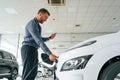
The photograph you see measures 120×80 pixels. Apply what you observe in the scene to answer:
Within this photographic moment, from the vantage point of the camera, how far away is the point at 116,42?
1.46m

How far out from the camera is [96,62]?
1406mm

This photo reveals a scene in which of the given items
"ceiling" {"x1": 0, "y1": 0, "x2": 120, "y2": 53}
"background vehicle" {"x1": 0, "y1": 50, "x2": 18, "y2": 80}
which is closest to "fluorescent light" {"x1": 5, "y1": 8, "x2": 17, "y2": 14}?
"ceiling" {"x1": 0, "y1": 0, "x2": 120, "y2": 53}

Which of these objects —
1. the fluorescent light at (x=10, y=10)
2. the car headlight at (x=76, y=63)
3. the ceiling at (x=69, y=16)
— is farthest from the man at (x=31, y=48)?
the fluorescent light at (x=10, y=10)

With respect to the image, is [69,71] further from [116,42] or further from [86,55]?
[116,42]

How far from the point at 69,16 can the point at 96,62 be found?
7800 mm

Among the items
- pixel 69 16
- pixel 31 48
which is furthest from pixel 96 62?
pixel 69 16

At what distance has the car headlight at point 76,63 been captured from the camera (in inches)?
56.1

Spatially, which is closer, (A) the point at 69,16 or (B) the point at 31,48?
(B) the point at 31,48

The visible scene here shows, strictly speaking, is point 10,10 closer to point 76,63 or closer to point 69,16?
point 69,16

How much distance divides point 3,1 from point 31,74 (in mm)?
5827

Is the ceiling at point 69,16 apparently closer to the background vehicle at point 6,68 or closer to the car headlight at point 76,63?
the background vehicle at point 6,68

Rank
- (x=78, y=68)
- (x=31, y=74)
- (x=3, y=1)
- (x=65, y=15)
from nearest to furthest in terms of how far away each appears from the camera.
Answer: (x=78, y=68) < (x=31, y=74) < (x=3, y=1) < (x=65, y=15)

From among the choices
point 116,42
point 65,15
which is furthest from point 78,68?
point 65,15

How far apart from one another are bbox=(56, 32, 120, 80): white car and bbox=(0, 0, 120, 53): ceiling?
604cm
